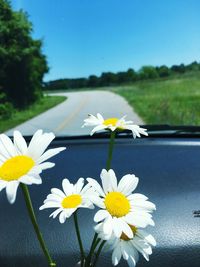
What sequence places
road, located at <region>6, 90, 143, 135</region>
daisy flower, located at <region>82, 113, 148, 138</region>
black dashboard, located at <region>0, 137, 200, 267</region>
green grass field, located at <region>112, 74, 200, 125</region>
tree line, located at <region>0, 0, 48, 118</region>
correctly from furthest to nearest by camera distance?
tree line, located at <region>0, 0, 48, 118</region> < road, located at <region>6, 90, 143, 135</region> < green grass field, located at <region>112, 74, 200, 125</region> < black dashboard, located at <region>0, 137, 200, 267</region> < daisy flower, located at <region>82, 113, 148, 138</region>

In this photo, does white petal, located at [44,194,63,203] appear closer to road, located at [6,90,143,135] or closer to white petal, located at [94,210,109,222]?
white petal, located at [94,210,109,222]

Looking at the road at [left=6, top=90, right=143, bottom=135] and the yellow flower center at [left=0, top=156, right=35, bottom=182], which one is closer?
the yellow flower center at [left=0, top=156, right=35, bottom=182]

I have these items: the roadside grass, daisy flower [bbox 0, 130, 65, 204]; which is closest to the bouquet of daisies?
daisy flower [bbox 0, 130, 65, 204]

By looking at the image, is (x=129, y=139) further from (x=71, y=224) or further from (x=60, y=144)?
(x=71, y=224)

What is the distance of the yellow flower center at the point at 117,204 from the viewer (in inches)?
32.8

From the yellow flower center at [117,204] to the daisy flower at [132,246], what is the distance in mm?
37

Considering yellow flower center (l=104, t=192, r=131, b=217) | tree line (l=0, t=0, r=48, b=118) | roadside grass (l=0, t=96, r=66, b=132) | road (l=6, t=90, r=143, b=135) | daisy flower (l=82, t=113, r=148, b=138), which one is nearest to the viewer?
yellow flower center (l=104, t=192, r=131, b=217)

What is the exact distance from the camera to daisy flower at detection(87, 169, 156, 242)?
0.80 m

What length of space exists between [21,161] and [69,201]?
130mm

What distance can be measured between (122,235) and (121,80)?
4590 inches

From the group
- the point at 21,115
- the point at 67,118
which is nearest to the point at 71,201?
the point at 67,118

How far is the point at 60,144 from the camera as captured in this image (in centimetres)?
308

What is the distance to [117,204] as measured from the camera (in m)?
0.85

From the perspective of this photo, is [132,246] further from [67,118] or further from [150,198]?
[67,118]
